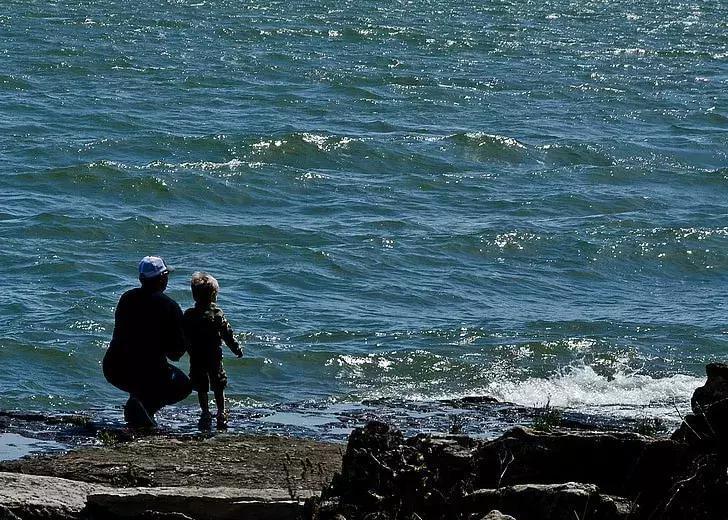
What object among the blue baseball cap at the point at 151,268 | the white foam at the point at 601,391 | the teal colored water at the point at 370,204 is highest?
the blue baseball cap at the point at 151,268

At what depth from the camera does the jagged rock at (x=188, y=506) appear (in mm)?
7484

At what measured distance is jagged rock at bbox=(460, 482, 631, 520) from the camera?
261 inches

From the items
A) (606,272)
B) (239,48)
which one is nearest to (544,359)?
(606,272)

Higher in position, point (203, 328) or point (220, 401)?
point (203, 328)

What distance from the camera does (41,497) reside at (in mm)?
7652

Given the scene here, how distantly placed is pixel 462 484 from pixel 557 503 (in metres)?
0.64

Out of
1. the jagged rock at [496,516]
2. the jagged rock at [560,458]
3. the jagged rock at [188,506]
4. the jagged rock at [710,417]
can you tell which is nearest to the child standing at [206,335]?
the jagged rock at [188,506]

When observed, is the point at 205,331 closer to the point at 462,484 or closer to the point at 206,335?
the point at 206,335

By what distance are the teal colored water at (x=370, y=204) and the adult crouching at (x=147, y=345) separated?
2.11 metres

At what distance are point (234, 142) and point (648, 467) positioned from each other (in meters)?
20.6

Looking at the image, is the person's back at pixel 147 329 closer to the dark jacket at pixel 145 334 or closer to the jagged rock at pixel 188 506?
the dark jacket at pixel 145 334

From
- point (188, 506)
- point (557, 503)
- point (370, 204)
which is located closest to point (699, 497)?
point (557, 503)

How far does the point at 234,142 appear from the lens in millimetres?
27359

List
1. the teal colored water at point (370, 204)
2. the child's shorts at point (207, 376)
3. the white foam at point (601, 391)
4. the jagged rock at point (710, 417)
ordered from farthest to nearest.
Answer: the teal colored water at point (370, 204) → the white foam at point (601, 391) → the child's shorts at point (207, 376) → the jagged rock at point (710, 417)
